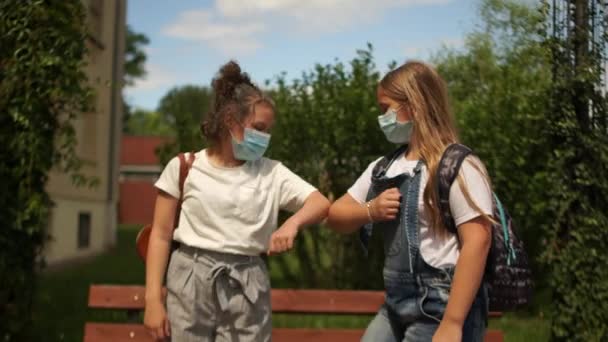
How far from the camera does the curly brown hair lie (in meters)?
3.00

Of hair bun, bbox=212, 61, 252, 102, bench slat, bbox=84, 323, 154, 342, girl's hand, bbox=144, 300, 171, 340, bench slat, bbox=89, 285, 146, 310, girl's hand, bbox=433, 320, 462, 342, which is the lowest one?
bench slat, bbox=84, 323, 154, 342

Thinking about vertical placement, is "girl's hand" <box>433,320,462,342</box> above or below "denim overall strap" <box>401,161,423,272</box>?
below

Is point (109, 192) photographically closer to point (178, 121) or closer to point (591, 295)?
point (178, 121)

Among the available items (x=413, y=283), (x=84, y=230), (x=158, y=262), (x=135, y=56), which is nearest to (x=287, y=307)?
(x=158, y=262)

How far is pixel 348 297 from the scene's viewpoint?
16.8 feet

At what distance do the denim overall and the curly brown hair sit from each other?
0.62m

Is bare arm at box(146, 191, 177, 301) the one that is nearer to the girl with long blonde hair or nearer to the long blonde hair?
the girl with long blonde hair

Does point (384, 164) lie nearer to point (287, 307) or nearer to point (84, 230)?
point (287, 307)

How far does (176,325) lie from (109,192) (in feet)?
51.9

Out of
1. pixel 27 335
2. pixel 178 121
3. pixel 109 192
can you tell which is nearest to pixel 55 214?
pixel 109 192

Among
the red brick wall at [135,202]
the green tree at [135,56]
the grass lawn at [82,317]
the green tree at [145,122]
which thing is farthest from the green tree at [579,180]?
the green tree at [145,122]

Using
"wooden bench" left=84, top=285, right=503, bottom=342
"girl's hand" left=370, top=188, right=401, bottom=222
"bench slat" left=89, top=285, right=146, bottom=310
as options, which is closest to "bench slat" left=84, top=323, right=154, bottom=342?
"wooden bench" left=84, top=285, right=503, bottom=342

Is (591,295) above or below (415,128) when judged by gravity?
below

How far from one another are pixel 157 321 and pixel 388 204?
3.23 ft
